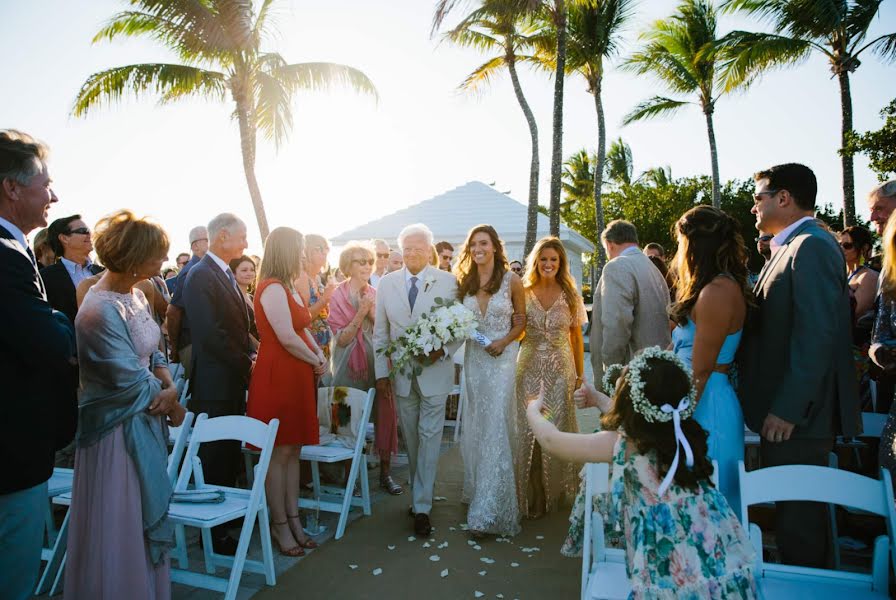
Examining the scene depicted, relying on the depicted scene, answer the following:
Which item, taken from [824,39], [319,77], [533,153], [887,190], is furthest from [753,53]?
[887,190]

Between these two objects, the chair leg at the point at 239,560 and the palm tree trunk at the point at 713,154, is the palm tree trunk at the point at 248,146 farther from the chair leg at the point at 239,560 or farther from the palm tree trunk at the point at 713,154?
the palm tree trunk at the point at 713,154

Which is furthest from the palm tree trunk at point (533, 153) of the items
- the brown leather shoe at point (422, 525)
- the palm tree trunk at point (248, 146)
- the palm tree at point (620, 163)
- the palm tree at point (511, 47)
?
the palm tree at point (620, 163)

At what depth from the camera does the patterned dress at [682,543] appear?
2.34m

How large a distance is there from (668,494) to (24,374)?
2626mm

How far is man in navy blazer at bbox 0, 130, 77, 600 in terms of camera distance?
218cm

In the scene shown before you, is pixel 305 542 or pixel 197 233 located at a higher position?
pixel 197 233

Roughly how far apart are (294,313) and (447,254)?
5.08 m

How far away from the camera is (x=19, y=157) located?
7.66 feet

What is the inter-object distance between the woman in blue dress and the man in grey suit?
0.60 feet

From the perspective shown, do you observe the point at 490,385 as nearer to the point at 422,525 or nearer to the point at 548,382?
the point at 548,382

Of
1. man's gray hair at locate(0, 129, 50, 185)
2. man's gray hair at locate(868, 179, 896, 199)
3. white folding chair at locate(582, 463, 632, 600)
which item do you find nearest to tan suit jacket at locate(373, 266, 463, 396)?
white folding chair at locate(582, 463, 632, 600)

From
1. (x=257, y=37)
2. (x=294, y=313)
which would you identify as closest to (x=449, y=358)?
(x=294, y=313)

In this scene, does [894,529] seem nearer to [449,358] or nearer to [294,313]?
[449,358]

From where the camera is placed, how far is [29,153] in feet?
7.79
